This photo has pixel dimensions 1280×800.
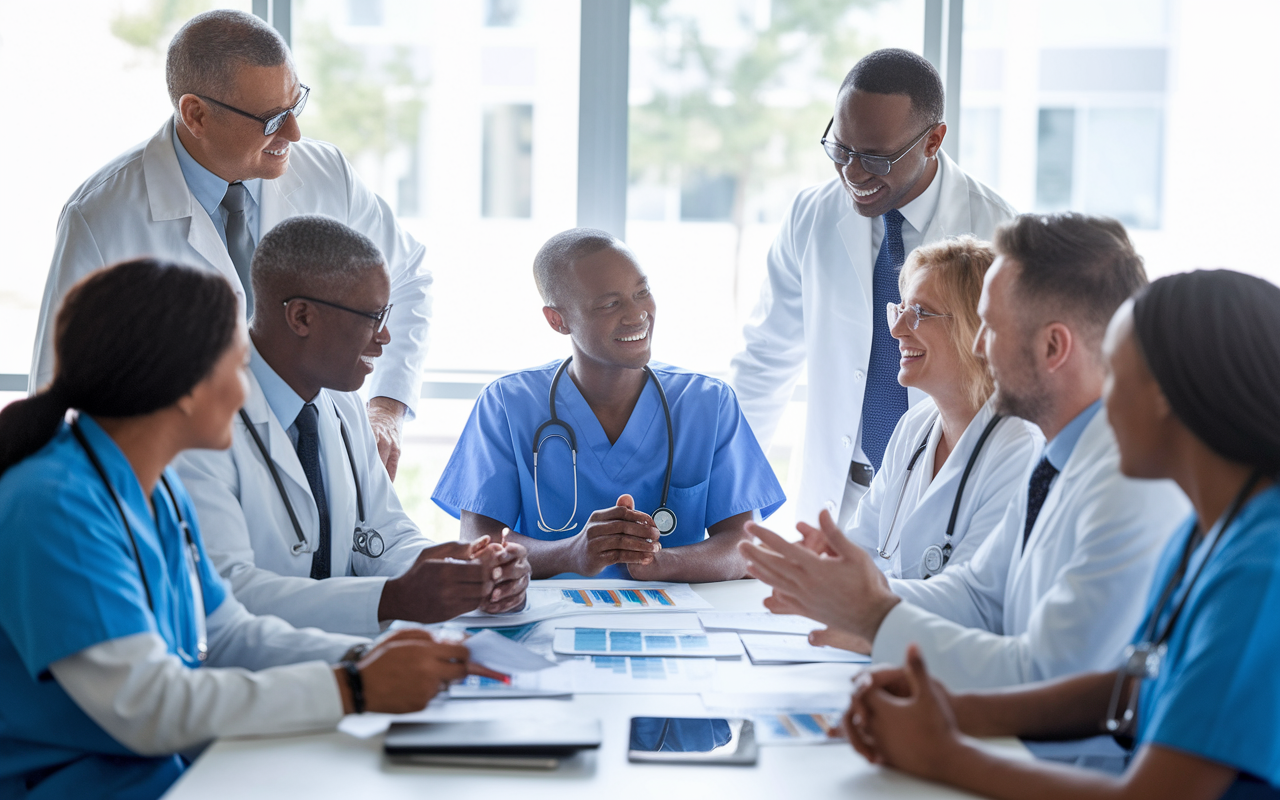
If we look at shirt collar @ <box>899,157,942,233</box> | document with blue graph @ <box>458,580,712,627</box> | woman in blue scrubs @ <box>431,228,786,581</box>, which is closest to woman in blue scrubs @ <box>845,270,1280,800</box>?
document with blue graph @ <box>458,580,712,627</box>

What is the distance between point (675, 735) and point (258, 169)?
5.53ft

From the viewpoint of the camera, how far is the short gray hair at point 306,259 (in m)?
1.85

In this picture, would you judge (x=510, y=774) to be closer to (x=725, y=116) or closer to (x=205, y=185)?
(x=205, y=185)

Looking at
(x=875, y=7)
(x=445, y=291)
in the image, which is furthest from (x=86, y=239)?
(x=875, y=7)

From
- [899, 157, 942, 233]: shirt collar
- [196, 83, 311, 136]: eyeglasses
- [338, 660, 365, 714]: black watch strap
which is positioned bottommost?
[338, 660, 365, 714]: black watch strap

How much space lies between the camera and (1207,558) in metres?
1.05

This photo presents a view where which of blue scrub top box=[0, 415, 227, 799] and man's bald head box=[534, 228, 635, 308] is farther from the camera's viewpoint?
man's bald head box=[534, 228, 635, 308]

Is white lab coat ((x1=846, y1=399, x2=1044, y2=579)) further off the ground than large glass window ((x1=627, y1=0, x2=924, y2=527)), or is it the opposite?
large glass window ((x1=627, y1=0, x2=924, y2=527))

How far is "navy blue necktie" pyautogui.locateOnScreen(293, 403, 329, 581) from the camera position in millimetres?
1866

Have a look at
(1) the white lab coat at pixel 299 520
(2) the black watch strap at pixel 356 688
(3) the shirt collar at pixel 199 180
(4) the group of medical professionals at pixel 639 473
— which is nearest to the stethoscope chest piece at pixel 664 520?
(4) the group of medical professionals at pixel 639 473

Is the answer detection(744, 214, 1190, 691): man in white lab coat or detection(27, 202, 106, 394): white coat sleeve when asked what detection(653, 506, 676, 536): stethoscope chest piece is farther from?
detection(27, 202, 106, 394): white coat sleeve

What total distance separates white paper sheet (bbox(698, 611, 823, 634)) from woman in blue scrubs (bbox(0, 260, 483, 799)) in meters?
0.55

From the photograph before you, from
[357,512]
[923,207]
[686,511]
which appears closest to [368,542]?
[357,512]

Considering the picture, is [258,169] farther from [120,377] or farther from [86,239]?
[120,377]
